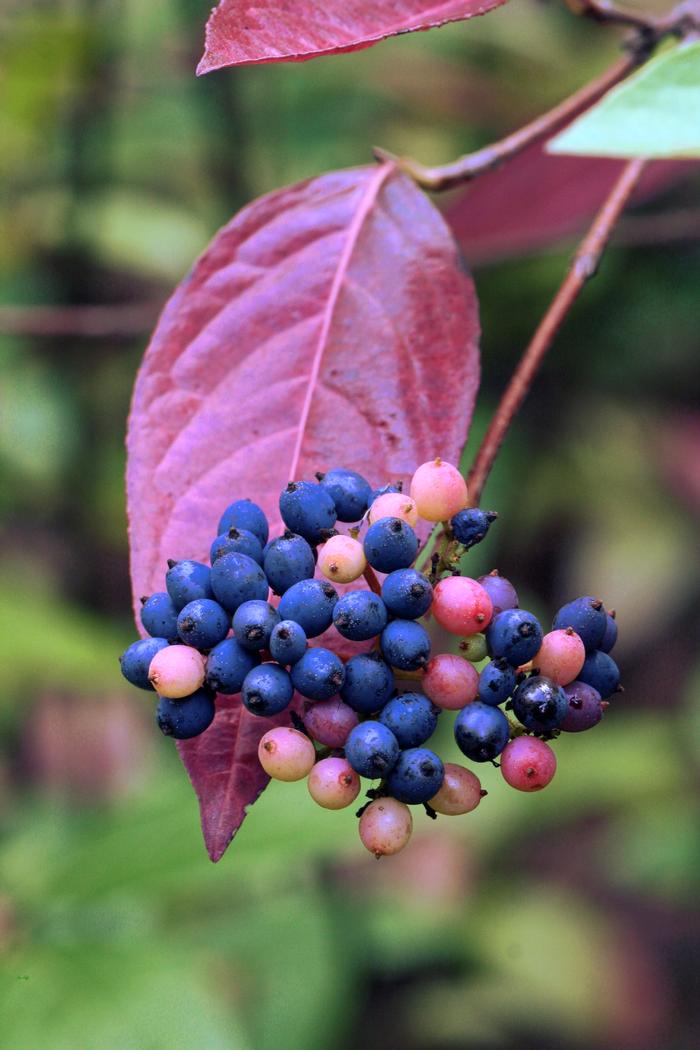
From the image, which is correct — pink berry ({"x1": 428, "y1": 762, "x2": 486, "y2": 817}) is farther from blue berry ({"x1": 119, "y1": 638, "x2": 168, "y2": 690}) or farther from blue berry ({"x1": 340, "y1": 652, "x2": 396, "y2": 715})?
blue berry ({"x1": 119, "y1": 638, "x2": 168, "y2": 690})

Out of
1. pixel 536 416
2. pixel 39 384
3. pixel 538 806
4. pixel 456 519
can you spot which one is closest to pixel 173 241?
pixel 39 384

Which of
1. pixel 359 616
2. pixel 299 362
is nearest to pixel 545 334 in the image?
pixel 299 362

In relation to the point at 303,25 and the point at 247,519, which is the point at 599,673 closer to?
the point at 247,519

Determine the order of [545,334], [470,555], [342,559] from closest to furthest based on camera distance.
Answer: [342,559] < [545,334] < [470,555]

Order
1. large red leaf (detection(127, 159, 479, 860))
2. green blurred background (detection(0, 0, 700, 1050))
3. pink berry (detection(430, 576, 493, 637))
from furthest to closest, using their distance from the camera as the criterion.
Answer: green blurred background (detection(0, 0, 700, 1050)), large red leaf (detection(127, 159, 479, 860)), pink berry (detection(430, 576, 493, 637))

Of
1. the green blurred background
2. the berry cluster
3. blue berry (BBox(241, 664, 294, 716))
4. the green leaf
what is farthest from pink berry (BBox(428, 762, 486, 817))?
the green blurred background

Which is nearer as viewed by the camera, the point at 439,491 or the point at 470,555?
the point at 439,491
